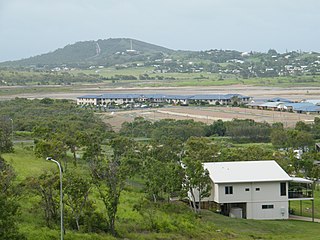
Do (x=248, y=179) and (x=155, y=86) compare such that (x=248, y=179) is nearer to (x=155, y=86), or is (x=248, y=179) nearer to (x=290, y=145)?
(x=290, y=145)

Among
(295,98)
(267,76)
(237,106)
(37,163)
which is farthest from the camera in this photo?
(267,76)

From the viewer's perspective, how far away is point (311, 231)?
73.8 feet

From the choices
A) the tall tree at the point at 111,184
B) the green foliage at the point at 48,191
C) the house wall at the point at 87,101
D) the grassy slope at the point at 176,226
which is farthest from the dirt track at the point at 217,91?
the green foliage at the point at 48,191

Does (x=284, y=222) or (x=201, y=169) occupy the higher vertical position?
(x=201, y=169)

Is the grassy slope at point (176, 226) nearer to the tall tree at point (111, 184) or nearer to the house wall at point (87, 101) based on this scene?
the tall tree at point (111, 184)

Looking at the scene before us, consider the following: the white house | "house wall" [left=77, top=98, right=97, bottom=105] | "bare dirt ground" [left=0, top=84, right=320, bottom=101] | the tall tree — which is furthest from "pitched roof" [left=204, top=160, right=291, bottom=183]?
"bare dirt ground" [left=0, top=84, right=320, bottom=101]

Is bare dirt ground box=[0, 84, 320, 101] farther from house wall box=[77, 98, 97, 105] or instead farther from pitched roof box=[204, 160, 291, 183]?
pitched roof box=[204, 160, 291, 183]

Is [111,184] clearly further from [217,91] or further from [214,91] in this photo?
[217,91]

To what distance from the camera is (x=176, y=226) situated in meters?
20.8

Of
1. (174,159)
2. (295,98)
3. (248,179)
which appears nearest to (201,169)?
(248,179)

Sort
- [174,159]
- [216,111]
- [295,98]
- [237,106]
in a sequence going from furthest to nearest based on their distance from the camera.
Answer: [295,98] → [237,106] → [216,111] → [174,159]

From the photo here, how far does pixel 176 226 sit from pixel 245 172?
6551 millimetres

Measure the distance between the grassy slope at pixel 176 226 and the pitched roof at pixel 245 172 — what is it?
69.2 inches

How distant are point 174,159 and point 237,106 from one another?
51.2 m
